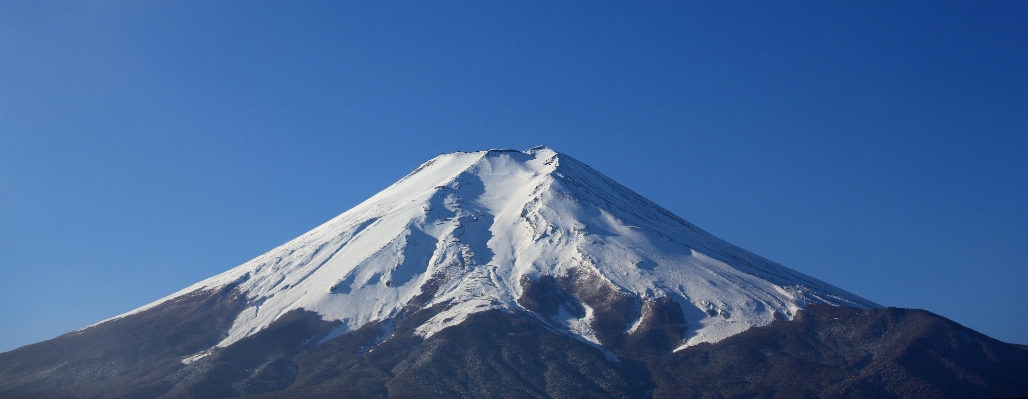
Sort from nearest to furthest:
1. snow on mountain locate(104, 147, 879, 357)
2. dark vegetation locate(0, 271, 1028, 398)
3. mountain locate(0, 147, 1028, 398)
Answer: dark vegetation locate(0, 271, 1028, 398) → mountain locate(0, 147, 1028, 398) → snow on mountain locate(104, 147, 879, 357)

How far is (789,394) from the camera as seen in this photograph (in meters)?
104

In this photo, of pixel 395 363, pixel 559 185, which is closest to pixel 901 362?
pixel 395 363

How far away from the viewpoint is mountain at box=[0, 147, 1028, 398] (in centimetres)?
11106

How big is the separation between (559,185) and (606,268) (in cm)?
3585

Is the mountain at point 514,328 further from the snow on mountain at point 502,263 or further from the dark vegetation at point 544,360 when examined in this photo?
the snow on mountain at point 502,263

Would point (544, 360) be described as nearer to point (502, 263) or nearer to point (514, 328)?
point (514, 328)

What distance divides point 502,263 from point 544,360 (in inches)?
1422

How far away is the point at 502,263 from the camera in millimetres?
150500

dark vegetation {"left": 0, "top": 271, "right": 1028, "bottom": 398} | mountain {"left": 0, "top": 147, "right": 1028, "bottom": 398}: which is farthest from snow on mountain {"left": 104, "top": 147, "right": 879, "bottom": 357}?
dark vegetation {"left": 0, "top": 271, "right": 1028, "bottom": 398}

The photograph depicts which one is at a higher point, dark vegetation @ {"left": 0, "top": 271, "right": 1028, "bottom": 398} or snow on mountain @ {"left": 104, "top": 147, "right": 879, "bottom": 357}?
snow on mountain @ {"left": 104, "top": 147, "right": 879, "bottom": 357}

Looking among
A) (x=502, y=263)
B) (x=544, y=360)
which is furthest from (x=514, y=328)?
(x=502, y=263)

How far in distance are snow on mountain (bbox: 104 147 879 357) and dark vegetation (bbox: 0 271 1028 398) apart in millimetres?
3805

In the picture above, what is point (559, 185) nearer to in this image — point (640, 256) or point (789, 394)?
point (640, 256)

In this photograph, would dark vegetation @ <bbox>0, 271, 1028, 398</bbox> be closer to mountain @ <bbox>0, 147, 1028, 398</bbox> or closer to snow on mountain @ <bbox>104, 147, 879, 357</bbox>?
mountain @ <bbox>0, 147, 1028, 398</bbox>
